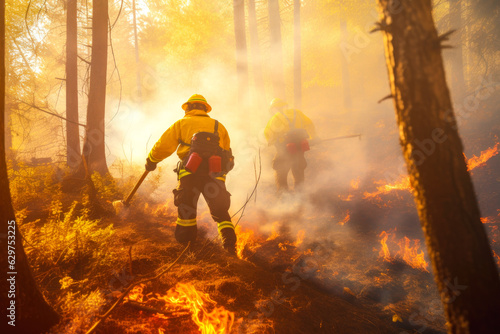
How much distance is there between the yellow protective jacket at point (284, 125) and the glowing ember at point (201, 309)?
4772 millimetres

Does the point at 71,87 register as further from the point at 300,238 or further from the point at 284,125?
the point at 300,238

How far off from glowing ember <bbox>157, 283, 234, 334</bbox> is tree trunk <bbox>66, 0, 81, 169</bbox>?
711cm

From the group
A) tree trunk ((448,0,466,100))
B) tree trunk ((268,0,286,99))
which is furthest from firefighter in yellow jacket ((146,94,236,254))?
tree trunk ((448,0,466,100))

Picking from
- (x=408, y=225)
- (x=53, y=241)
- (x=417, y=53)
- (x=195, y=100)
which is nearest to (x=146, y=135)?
(x=195, y=100)

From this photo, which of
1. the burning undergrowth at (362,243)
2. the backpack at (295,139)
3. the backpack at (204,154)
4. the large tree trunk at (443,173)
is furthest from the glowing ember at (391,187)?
the large tree trunk at (443,173)

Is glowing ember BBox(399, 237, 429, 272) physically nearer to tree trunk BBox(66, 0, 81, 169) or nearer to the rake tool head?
the rake tool head

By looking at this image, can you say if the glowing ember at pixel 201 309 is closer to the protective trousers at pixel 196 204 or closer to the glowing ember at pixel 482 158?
the protective trousers at pixel 196 204

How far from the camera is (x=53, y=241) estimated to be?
9.68 ft

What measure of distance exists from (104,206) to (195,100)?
2.85 meters

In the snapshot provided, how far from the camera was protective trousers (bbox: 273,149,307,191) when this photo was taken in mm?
6758

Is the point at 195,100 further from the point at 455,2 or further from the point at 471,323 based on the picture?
the point at 455,2

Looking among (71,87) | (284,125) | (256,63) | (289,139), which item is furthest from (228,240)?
(256,63)

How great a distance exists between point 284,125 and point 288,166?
1.11 m

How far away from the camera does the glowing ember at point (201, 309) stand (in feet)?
7.40
